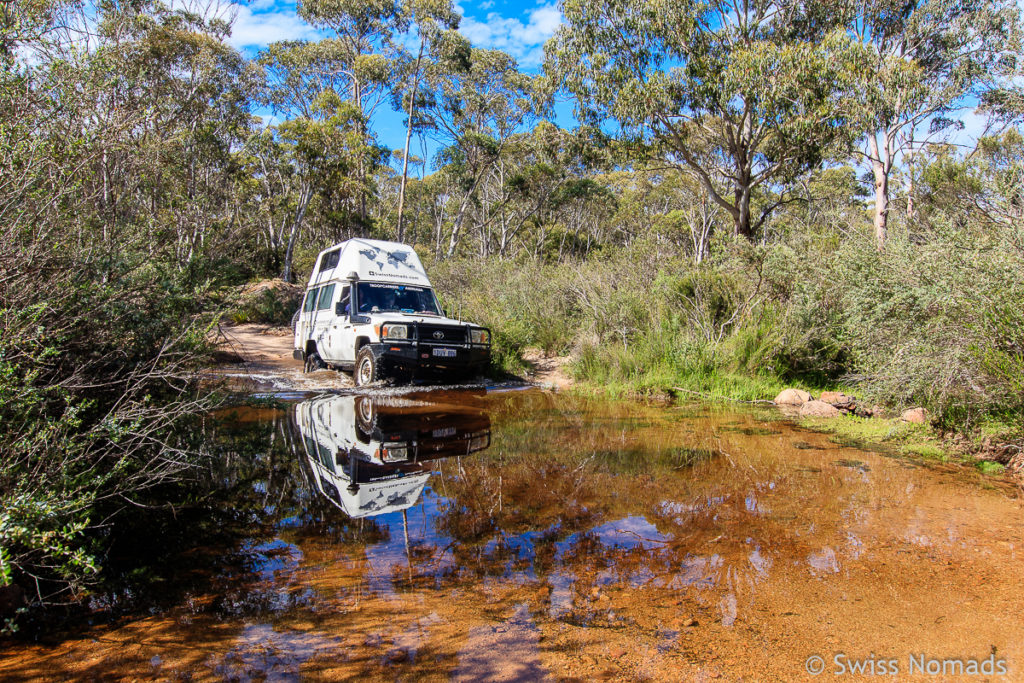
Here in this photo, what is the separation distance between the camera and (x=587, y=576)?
3.17 meters

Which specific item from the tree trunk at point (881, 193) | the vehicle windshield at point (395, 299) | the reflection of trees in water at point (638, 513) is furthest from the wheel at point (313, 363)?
the tree trunk at point (881, 193)

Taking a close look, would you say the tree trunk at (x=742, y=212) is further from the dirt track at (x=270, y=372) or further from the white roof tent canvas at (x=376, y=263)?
the dirt track at (x=270, y=372)

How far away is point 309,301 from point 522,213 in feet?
81.4

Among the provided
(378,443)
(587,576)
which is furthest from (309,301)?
(587,576)

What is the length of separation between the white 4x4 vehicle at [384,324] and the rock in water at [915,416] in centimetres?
612

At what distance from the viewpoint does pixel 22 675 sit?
2.19m

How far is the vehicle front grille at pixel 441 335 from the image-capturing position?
372 inches

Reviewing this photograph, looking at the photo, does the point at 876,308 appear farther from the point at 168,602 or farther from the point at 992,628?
the point at 168,602

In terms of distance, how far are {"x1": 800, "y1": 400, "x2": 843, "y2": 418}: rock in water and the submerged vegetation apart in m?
0.69

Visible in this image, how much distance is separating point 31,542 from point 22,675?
0.48 metres

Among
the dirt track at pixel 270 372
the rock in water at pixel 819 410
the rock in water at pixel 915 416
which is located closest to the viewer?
the rock in water at pixel 915 416

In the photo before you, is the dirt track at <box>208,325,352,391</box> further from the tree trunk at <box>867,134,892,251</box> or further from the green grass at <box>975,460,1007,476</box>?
the tree trunk at <box>867,134,892,251</box>

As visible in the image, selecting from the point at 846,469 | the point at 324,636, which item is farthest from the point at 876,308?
the point at 324,636

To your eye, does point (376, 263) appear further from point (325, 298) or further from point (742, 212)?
point (742, 212)
